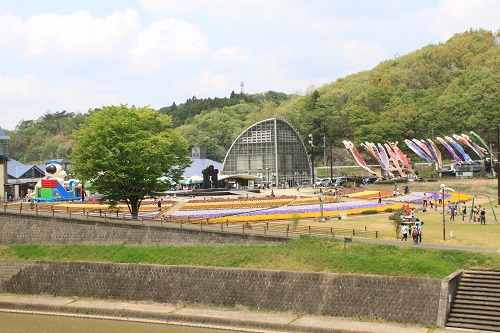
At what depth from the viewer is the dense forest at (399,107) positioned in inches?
4333

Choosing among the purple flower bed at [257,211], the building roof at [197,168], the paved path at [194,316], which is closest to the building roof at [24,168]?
the building roof at [197,168]

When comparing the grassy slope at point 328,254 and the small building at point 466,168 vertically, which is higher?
the small building at point 466,168

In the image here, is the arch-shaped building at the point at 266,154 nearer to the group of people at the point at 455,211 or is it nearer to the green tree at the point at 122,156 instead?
the group of people at the point at 455,211

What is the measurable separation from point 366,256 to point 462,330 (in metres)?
6.51

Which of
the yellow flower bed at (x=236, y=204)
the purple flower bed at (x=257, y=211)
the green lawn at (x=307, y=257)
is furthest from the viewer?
the yellow flower bed at (x=236, y=204)

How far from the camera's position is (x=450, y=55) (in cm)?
14650

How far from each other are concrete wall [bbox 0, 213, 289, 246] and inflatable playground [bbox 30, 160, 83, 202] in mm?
19784

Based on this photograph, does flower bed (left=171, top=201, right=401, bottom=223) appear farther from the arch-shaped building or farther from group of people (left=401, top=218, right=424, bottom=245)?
the arch-shaped building

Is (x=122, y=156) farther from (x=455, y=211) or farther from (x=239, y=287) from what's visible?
(x=455, y=211)

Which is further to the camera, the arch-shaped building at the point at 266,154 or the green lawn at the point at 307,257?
the arch-shaped building at the point at 266,154

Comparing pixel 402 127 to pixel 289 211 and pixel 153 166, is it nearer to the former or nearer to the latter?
pixel 289 211

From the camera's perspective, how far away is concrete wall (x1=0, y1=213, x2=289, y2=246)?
1431 inches

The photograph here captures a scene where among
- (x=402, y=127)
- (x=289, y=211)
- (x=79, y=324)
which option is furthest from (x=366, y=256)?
(x=402, y=127)

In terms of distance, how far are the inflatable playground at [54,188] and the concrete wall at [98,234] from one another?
64.9 ft
